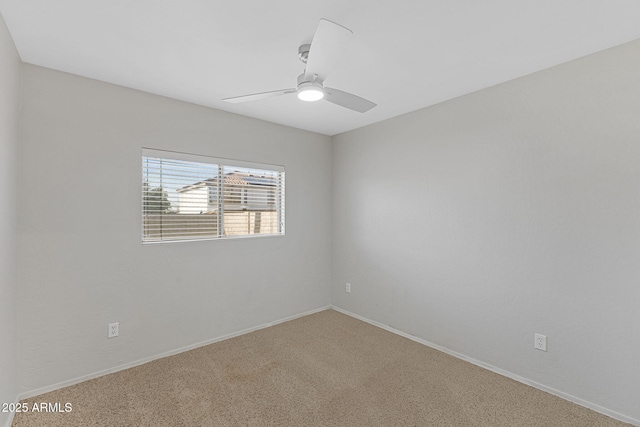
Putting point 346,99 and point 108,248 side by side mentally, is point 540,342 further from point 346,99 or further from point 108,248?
point 108,248

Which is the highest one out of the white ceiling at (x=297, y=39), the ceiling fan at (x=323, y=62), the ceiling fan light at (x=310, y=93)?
the white ceiling at (x=297, y=39)

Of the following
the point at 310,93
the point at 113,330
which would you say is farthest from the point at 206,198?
the point at 310,93

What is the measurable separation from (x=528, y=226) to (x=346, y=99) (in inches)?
68.6

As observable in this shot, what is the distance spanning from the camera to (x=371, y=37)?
181cm

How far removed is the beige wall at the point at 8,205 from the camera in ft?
5.55

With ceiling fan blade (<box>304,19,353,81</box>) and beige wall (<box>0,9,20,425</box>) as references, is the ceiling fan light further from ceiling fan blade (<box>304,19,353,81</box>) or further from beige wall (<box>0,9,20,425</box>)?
beige wall (<box>0,9,20,425</box>)

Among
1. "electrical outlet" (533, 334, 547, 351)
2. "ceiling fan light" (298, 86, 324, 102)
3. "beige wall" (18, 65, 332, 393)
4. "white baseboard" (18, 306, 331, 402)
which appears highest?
"ceiling fan light" (298, 86, 324, 102)

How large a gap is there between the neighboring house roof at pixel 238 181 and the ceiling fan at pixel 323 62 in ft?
4.05

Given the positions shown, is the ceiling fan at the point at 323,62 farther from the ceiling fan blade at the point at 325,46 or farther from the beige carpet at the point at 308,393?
the beige carpet at the point at 308,393

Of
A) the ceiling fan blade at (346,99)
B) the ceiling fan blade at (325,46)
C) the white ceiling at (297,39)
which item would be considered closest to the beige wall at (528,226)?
the white ceiling at (297,39)

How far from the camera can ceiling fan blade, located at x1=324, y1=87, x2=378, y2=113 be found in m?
1.86

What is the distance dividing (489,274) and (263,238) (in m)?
2.31

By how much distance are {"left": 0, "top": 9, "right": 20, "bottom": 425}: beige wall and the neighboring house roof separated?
1150mm

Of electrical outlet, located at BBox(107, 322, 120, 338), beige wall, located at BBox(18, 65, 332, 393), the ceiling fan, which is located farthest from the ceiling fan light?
electrical outlet, located at BBox(107, 322, 120, 338)
